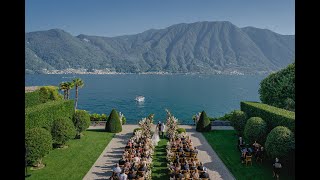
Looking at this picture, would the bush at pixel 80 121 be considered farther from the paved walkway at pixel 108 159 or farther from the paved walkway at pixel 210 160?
the paved walkway at pixel 210 160

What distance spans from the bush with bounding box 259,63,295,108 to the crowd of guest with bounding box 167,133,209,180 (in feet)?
62.2

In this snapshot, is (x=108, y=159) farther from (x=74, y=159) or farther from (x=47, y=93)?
(x=47, y=93)

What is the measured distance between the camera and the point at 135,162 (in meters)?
21.8

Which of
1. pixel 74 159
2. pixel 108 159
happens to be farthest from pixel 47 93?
pixel 108 159

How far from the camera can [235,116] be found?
111 ft

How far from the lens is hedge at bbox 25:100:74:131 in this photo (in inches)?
998

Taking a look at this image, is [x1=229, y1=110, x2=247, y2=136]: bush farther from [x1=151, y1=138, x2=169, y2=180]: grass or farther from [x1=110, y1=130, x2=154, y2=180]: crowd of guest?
[x1=110, y1=130, x2=154, y2=180]: crowd of guest

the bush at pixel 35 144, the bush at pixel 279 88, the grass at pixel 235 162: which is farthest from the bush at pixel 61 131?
the bush at pixel 279 88

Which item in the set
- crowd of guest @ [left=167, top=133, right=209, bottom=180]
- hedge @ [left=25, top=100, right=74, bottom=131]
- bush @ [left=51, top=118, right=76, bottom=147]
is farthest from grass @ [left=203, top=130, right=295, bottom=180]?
hedge @ [left=25, top=100, right=74, bottom=131]

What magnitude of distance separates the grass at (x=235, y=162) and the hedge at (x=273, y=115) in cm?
309

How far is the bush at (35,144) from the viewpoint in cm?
2191
